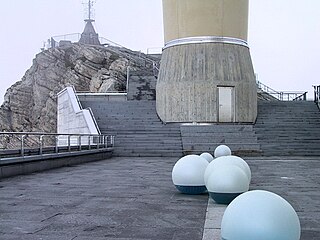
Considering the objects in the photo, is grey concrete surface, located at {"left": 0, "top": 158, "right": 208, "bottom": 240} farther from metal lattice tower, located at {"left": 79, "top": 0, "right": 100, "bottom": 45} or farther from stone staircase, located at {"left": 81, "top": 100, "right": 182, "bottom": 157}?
metal lattice tower, located at {"left": 79, "top": 0, "right": 100, "bottom": 45}

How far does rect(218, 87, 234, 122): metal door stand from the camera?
1137 inches

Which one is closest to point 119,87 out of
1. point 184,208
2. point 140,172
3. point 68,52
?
point 68,52

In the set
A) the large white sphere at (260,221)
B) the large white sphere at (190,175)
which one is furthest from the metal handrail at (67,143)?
the large white sphere at (260,221)

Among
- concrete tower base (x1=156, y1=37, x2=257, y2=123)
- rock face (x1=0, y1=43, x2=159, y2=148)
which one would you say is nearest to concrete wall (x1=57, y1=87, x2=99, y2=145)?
concrete tower base (x1=156, y1=37, x2=257, y2=123)

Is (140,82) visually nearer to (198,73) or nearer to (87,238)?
(198,73)

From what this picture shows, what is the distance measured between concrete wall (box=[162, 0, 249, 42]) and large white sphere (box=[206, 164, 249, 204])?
73.5 ft

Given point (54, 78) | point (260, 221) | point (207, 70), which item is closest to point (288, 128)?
point (207, 70)

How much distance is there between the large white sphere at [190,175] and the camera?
9.01m

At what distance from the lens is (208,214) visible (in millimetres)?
7074

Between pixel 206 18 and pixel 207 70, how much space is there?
3365 millimetres

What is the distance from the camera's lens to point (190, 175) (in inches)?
356

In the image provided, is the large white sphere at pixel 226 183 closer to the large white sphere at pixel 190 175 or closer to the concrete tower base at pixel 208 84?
the large white sphere at pixel 190 175

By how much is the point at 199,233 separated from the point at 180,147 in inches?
738

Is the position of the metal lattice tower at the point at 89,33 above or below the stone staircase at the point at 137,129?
above
